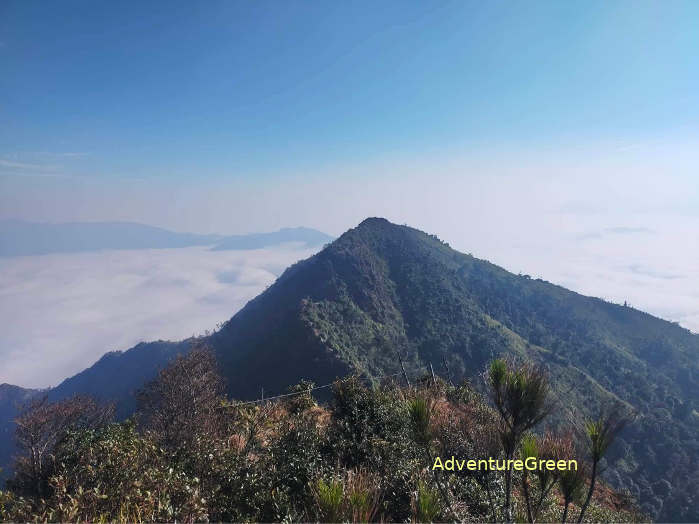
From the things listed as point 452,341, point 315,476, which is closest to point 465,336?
point 452,341

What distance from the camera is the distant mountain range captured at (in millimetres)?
49938

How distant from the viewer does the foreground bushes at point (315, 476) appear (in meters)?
4.46

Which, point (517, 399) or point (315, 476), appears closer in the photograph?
point (517, 399)

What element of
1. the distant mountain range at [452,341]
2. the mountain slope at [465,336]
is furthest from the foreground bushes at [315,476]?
the mountain slope at [465,336]

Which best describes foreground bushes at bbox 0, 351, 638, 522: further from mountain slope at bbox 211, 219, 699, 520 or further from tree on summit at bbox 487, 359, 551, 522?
mountain slope at bbox 211, 219, 699, 520

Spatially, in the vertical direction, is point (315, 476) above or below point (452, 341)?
above

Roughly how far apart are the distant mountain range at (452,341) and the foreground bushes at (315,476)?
35381 mm

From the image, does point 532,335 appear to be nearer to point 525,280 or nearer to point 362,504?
point 525,280

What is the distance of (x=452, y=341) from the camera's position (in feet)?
207

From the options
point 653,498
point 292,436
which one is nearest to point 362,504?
point 292,436

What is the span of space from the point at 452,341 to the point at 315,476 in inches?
2369

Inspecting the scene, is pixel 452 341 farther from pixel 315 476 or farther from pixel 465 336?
pixel 315 476

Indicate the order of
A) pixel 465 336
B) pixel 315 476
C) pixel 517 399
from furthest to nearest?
pixel 465 336, pixel 315 476, pixel 517 399

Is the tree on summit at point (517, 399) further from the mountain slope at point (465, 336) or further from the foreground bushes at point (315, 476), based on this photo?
the mountain slope at point (465, 336)
